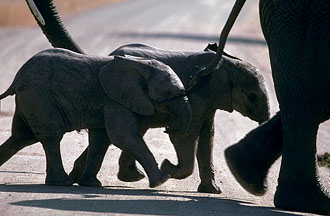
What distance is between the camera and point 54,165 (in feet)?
32.6

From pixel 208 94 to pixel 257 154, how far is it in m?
0.85

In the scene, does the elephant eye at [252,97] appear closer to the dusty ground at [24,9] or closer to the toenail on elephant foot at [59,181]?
the toenail on elephant foot at [59,181]

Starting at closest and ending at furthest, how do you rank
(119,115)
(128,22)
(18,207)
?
(18,207) → (119,115) → (128,22)

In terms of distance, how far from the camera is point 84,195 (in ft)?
30.1

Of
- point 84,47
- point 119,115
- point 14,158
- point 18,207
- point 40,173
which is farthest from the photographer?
point 84,47

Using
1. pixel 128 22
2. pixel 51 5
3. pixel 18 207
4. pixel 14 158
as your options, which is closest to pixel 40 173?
pixel 14 158

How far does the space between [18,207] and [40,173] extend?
8.91 ft

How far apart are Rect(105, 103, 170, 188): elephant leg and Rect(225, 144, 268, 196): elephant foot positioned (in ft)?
2.15

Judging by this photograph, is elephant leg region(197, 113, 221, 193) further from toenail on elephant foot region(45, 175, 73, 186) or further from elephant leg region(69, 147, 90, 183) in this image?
toenail on elephant foot region(45, 175, 73, 186)

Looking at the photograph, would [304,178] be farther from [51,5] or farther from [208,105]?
[51,5]

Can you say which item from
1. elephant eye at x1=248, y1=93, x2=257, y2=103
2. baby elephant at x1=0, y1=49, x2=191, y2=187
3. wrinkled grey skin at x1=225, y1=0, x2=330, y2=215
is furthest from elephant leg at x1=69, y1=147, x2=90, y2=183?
wrinkled grey skin at x1=225, y1=0, x2=330, y2=215

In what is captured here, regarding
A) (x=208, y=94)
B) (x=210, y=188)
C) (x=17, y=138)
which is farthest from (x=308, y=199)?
(x=17, y=138)

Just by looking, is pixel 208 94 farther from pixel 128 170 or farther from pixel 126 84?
pixel 128 170

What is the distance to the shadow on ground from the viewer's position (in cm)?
845
